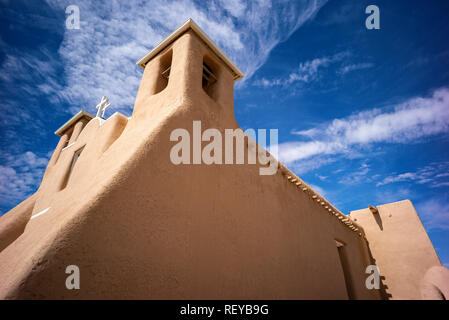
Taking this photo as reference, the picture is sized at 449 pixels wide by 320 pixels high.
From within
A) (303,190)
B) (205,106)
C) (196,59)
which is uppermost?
(196,59)

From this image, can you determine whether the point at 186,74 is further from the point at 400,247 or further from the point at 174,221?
the point at 400,247

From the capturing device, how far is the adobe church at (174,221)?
6.49ft

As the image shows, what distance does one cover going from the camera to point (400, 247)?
864cm

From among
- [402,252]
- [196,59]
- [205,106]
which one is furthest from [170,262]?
[402,252]

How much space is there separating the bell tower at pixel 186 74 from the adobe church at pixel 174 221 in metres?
0.03

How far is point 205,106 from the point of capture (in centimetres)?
411

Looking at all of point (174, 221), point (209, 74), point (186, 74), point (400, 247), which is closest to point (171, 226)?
point (174, 221)

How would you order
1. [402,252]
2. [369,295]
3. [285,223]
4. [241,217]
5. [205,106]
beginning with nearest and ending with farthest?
1. [241,217]
2. [205,106]
3. [285,223]
4. [369,295]
5. [402,252]

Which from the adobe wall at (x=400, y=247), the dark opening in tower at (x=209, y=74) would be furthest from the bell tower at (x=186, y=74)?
the adobe wall at (x=400, y=247)
